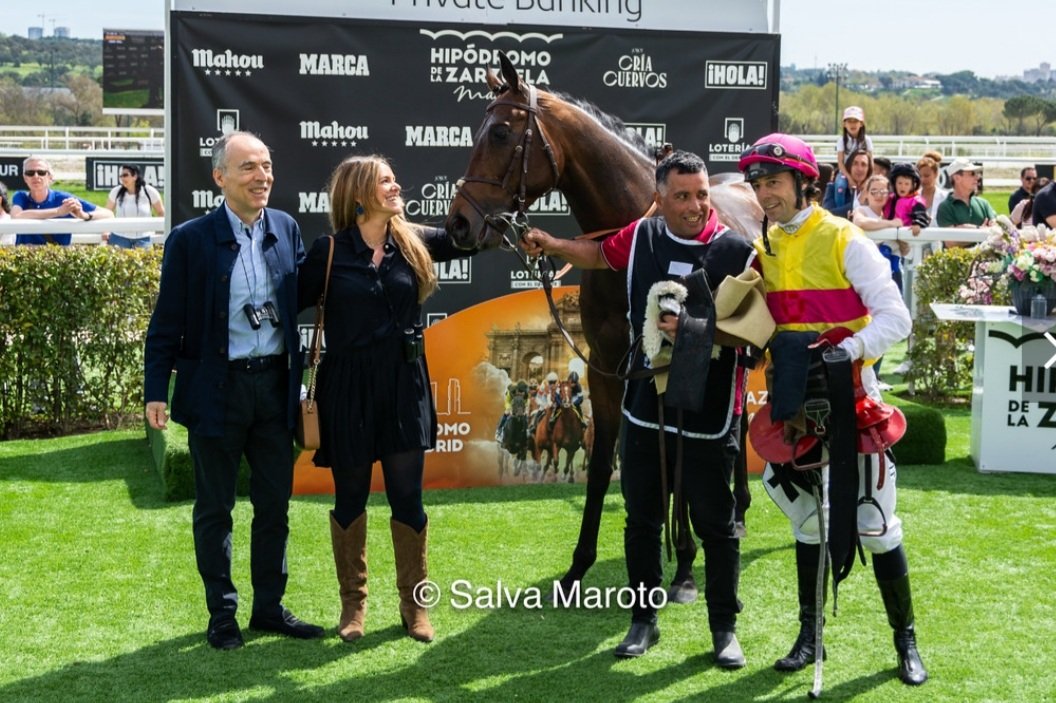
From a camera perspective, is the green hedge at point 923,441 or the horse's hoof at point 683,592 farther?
the green hedge at point 923,441

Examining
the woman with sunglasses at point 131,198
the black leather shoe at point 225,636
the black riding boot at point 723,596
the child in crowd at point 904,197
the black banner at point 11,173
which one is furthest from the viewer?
the black banner at point 11,173

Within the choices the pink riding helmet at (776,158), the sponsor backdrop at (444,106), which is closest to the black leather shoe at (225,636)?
the sponsor backdrop at (444,106)

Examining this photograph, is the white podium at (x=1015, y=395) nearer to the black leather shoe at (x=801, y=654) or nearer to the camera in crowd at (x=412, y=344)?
the black leather shoe at (x=801, y=654)

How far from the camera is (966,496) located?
21.1 ft

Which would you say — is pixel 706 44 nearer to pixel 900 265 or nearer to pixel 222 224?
pixel 900 265

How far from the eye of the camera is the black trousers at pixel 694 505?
13.4 feet

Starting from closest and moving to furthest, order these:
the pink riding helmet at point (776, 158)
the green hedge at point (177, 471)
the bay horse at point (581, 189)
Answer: the pink riding helmet at point (776, 158)
the bay horse at point (581, 189)
the green hedge at point (177, 471)

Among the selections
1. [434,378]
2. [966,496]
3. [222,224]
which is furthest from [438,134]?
[966,496]

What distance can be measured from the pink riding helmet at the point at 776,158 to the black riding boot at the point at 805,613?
122 centimetres

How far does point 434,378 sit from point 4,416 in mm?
2818

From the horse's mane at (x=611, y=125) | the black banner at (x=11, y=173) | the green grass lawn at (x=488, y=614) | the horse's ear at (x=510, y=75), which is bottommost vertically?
the green grass lawn at (x=488, y=614)

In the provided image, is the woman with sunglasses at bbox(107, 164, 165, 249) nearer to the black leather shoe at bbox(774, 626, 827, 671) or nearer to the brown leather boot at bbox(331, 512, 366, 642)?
the brown leather boot at bbox(331, 512, 366, 642)

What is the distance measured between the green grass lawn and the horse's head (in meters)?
1.44

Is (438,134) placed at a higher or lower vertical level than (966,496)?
higher
